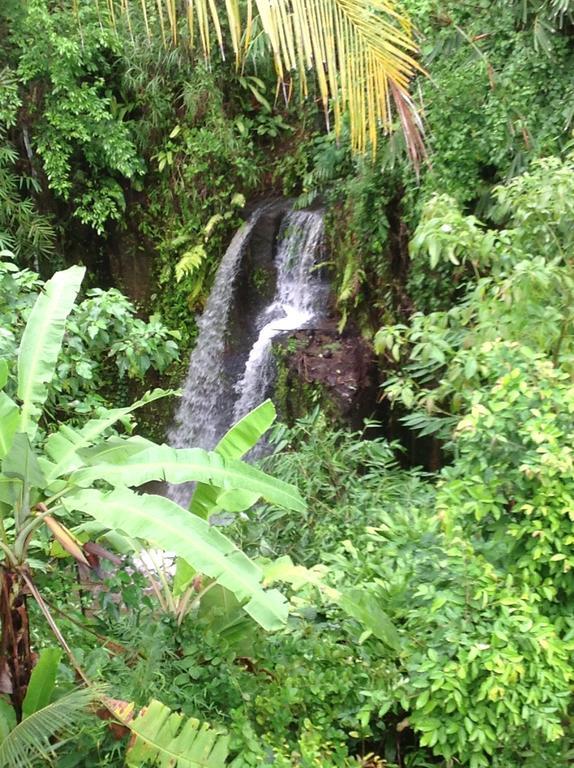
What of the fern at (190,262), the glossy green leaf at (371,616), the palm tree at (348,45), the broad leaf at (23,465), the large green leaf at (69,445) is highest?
the palm tree at (348,45)

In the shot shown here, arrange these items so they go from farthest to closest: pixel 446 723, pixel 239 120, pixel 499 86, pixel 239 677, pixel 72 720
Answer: pixel 239 120, pixel 499 86, pixel 239 677, pixel 446 723, pixel 72 720

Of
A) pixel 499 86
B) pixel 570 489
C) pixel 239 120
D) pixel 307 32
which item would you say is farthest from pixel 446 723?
pixel 239 120

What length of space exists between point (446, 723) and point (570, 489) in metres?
0.90

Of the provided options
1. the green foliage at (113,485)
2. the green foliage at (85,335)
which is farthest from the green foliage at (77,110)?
the green foliage at (113,485)

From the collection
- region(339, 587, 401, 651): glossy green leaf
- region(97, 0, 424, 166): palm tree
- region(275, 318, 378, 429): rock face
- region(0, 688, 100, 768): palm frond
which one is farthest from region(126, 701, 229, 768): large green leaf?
region(275, 318, 378, 429): rock face

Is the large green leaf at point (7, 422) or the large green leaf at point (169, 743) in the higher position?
the large green leaf at point (7, 422)

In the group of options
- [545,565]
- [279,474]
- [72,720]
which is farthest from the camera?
[279,474]

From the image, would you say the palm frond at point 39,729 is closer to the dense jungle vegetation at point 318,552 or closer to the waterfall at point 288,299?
the dense jungle vegetation at point 318,552

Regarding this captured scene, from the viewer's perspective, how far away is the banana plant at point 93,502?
226cm

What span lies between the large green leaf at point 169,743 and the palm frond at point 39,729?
19cm

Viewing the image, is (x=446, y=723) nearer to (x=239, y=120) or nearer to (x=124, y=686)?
(x=124, y=686)

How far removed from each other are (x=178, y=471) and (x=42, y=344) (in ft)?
2.92

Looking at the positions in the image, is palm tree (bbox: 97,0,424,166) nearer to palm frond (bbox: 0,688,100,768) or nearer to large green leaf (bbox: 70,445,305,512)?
large green leaf (bbox: 70,445,305,512)

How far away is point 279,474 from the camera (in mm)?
4531
